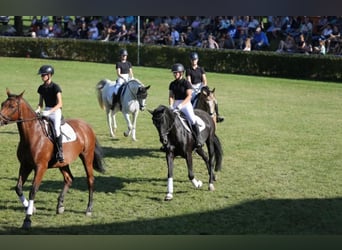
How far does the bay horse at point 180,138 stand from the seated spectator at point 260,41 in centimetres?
1902

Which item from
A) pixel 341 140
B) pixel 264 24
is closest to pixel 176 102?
pixel 341 140

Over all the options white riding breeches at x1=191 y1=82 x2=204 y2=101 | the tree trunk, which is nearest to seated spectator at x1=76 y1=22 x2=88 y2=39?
the tree trunk

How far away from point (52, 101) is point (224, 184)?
3909mm

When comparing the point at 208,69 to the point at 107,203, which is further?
the point at 208,69

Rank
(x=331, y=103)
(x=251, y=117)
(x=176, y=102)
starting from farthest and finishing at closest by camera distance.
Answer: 1. (x=331, y=103)
2. (x=251, y=117)
3. (x=176, y=102)

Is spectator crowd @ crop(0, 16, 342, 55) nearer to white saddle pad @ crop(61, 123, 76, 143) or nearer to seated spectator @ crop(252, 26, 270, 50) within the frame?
seated spectator @ crop(252, 26, 270, 50)

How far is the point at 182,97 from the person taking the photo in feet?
35.6

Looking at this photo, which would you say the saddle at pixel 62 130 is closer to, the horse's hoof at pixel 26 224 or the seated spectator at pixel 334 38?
the horse's hoof at pixel 26 224

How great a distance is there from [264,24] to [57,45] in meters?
12.5

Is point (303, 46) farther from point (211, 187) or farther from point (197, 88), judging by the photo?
point (211, 187)

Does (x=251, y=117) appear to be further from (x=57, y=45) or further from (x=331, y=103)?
(x=57, y=45)

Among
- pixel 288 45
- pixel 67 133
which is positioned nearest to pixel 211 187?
pixel 67 133

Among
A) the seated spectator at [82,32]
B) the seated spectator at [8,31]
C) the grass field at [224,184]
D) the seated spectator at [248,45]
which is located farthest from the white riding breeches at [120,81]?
the seated spectator at [8,31]
